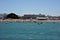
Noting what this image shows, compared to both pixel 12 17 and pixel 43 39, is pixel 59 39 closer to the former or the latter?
pixel 43 39

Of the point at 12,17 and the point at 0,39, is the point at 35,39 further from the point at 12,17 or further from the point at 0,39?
the point at 12,17

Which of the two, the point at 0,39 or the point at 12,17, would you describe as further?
the point at 12,17

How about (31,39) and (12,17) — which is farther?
(12,17)

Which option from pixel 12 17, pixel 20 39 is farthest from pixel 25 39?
pixel 12 17

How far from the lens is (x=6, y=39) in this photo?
899 inches

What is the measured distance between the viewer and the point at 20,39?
22.6 m

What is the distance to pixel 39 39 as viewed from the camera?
74.9 ft

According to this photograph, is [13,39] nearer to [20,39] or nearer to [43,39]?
[20,39]

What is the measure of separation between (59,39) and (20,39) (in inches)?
168

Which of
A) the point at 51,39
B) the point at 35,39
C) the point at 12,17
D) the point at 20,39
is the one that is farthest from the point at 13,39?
the point at 12,17

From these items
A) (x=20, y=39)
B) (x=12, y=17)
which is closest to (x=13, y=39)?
(x=20, y=39)

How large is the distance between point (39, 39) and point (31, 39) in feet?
2.98

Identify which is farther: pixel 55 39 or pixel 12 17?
pixel 12 17

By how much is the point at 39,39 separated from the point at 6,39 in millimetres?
3667
